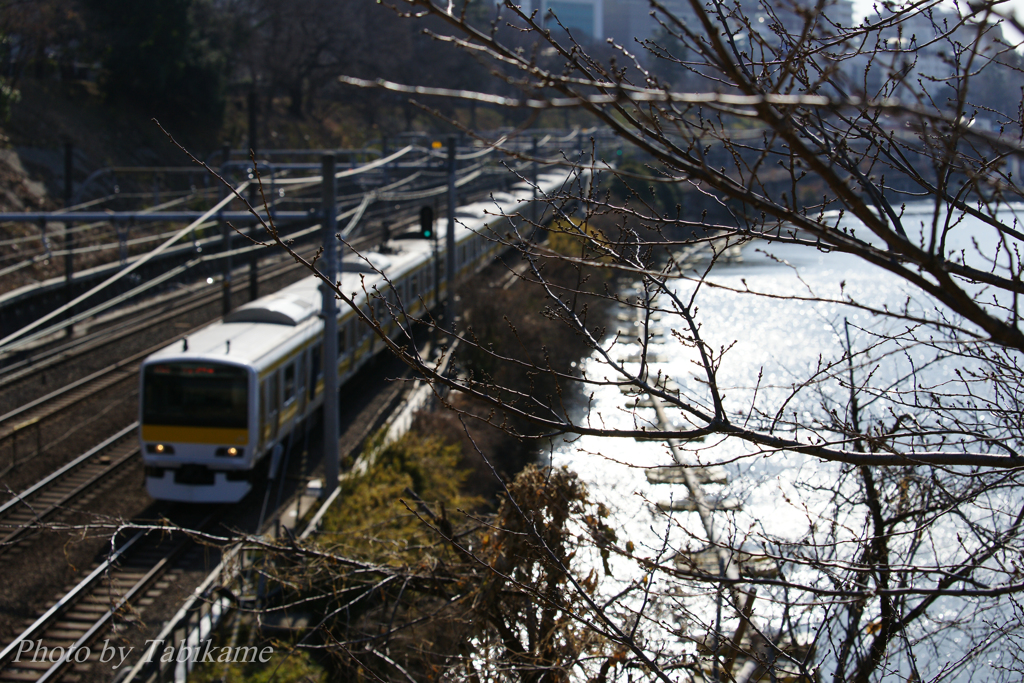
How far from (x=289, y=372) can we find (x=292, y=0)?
104 ft

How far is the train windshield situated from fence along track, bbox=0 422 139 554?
4.77ft

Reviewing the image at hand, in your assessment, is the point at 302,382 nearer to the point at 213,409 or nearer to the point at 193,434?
the point at 213,409

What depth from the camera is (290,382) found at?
10938 millimetres

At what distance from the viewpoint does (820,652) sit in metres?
6.69

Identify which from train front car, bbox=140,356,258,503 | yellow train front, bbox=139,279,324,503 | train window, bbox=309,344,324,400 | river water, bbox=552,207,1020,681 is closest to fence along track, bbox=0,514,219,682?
yellow train front, bbox=139,279,324,503

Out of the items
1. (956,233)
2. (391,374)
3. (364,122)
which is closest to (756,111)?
(391,374)

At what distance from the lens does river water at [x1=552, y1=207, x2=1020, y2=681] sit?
152 inches

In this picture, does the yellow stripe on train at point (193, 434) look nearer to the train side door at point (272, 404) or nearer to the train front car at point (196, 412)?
the train front car at point (196, 412)

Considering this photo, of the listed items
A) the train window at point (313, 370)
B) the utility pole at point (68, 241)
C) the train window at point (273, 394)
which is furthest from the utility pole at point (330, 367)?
the utility pole at point (68, 241)

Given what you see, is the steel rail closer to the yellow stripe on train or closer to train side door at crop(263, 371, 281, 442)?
the yellow stripe on train

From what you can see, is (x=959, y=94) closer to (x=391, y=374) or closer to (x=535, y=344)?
(x=535, y=344)

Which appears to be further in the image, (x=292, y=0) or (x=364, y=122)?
(x=364, y=122)

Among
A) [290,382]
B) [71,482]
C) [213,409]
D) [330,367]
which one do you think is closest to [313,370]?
[290,382]

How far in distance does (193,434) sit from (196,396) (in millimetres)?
451
